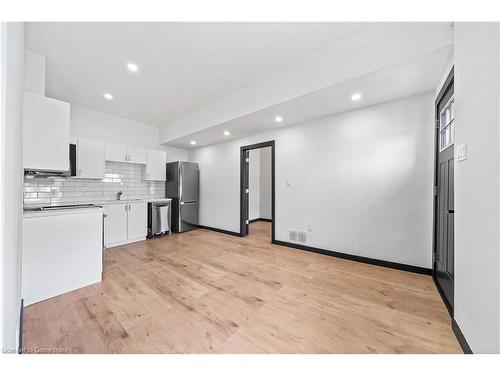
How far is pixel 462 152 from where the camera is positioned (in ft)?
4.28

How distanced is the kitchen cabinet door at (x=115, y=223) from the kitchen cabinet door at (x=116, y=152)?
3.08ft

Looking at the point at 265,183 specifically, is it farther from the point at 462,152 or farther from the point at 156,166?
the point at 462,152

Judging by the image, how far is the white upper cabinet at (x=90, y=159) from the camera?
326 cm

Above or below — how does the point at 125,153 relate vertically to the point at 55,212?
above

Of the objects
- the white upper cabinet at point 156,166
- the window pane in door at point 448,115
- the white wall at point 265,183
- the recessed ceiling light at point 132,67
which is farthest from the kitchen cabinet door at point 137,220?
the window pane in door at point 448,115

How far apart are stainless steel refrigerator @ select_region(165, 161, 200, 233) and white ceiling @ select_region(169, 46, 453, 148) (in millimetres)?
1679

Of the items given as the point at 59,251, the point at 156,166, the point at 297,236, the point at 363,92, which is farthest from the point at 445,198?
the point at 156,166

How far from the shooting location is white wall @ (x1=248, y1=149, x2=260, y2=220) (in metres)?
6.09

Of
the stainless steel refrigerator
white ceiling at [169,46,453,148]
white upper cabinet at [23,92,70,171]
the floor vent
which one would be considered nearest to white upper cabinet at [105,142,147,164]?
the stainless steel refrigerator

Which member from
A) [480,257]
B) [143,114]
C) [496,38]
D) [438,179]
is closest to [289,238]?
[438,179]

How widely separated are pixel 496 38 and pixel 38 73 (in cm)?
386

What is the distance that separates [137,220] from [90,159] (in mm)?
1402
